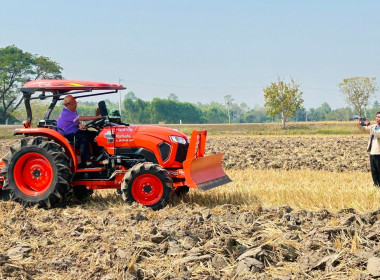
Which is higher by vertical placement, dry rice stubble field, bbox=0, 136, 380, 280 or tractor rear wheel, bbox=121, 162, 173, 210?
tractor rear wheel, bbox=121, 162, 173, 210

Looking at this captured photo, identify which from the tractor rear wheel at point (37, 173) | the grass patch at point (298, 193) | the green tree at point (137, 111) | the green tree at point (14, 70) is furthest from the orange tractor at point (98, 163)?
the green tree at point (137, 111)

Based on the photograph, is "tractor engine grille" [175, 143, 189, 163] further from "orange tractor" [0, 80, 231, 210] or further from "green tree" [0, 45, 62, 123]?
"green tree" [0, 45, 62, 123]

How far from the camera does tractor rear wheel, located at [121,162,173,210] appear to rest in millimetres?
7645

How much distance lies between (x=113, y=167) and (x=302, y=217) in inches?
125

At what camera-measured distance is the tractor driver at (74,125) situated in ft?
26.9

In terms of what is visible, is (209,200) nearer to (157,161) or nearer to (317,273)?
(157,161)

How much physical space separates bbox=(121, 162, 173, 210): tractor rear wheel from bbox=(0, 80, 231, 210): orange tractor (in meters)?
0.02

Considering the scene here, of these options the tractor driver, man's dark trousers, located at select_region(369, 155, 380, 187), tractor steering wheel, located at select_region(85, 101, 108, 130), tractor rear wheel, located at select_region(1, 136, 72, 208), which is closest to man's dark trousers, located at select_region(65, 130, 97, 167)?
the tractor driver

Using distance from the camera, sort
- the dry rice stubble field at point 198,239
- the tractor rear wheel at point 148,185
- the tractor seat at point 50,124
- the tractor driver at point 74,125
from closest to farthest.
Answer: the dry rice stubble field at point 198,239 < the tractor rear wheel at point 148,185 < the tractor driver at point 74,125 < the tractor seat at point 50,124

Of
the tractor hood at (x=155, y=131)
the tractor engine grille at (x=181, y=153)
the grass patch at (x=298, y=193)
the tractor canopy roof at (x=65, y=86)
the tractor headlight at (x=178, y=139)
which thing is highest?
the tractor canopy roof at (x=65, y=86)

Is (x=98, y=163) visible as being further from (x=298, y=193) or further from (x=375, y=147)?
(x=375, y=147)

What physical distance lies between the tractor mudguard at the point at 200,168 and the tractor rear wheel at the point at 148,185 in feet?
1.10

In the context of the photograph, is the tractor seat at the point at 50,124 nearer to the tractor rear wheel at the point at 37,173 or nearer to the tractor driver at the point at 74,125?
the tractor driver at the point at 74,125

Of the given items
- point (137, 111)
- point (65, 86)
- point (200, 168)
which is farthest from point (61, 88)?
point (137, 111)
